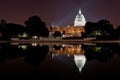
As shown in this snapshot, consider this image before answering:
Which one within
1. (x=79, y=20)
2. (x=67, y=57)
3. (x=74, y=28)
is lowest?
(x=67, y=57)

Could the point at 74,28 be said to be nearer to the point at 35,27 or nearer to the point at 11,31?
the point at 11,31

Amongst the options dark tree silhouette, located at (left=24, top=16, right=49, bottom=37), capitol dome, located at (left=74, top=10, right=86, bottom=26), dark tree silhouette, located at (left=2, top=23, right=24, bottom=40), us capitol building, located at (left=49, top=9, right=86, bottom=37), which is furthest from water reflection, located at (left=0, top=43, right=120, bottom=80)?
capitol dome, located at (left=74, top=10, right=86, bottom=26)

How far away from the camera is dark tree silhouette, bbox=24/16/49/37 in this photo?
96.5 m

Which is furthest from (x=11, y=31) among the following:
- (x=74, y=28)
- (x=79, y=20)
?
(x=79, y=20)

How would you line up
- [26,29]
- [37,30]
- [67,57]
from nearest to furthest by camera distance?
[67,57]
[37,30]
[26,29]

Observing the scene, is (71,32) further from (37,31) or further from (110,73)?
(110,73)

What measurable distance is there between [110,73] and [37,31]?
267 feet

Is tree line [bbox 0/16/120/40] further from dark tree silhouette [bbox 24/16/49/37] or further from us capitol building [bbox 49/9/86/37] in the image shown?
us capitol building [bbox 49/9/86/37]

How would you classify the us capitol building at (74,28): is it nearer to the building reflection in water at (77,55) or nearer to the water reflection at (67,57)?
the building reflection in water at (77,55)

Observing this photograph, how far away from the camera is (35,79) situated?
1332 centimetres

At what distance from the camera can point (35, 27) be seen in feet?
319

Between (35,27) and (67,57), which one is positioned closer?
(67,57)

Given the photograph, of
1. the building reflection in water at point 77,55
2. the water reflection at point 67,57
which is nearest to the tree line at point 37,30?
the building reflection in water at point 77,55

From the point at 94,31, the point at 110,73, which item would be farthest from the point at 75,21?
the point at 110,73
